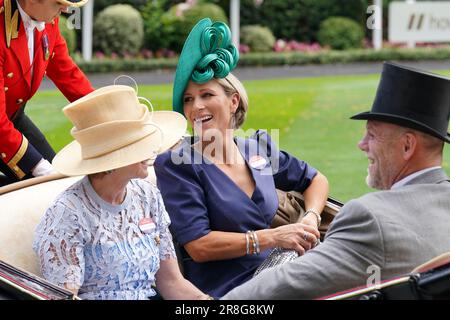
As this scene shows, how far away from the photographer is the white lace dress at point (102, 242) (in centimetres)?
323

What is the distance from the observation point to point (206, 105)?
12.8ft

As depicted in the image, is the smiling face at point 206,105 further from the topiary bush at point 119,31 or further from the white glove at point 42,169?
the topiary bush at point 119,31

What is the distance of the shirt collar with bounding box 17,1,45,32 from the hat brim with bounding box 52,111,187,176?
964 millimetres

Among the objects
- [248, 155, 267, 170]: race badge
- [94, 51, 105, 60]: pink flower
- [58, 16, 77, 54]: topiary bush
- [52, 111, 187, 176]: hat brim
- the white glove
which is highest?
[52, 111, 187, 176]: hat brim

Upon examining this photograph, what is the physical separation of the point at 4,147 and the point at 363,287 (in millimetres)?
2024

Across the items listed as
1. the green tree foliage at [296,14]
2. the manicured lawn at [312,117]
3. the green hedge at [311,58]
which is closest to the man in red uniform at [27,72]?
the manicured lawn at [312,117]

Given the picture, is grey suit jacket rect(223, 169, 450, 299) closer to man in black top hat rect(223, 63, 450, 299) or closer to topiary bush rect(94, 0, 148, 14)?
man in black top hat rect(223, 63, 450, 299)

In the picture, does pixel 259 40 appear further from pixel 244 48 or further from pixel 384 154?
pixel 384 154

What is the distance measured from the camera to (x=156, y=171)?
150 inches

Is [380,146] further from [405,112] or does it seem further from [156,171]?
[156,171]

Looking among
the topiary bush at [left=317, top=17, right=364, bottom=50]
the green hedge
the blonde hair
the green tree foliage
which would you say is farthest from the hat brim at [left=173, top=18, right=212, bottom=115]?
the green tree foliage

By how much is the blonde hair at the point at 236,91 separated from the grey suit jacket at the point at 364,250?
1.22 meters

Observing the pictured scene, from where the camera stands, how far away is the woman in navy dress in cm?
372
